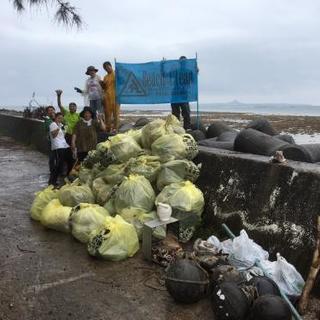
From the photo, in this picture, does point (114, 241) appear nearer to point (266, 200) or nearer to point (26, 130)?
point (266, 200)

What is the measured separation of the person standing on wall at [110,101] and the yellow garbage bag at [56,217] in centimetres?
343

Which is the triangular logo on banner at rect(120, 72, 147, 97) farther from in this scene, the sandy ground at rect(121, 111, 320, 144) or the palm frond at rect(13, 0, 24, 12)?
the sandy ground at rect(121, 111, 320, 144)

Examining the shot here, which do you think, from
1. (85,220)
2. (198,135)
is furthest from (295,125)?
(85,220)

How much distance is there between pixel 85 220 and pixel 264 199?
7.01 feet

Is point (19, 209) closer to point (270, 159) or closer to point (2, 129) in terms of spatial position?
point (270, 159)

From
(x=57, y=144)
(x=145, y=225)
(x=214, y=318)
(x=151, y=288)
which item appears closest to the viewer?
(x=214, y=318)

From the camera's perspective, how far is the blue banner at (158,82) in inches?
331

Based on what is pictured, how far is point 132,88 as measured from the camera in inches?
349

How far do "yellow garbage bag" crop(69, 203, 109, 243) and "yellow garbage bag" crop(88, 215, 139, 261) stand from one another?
0.35 metres

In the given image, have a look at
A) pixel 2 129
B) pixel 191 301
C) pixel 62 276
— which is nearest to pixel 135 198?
pixel 62 276

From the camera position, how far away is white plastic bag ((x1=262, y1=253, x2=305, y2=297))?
3973mm

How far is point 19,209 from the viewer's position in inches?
275

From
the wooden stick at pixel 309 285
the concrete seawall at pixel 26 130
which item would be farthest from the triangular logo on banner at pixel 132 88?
the wooden stick at pixel 309 285

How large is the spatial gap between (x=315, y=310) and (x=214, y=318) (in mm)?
853
